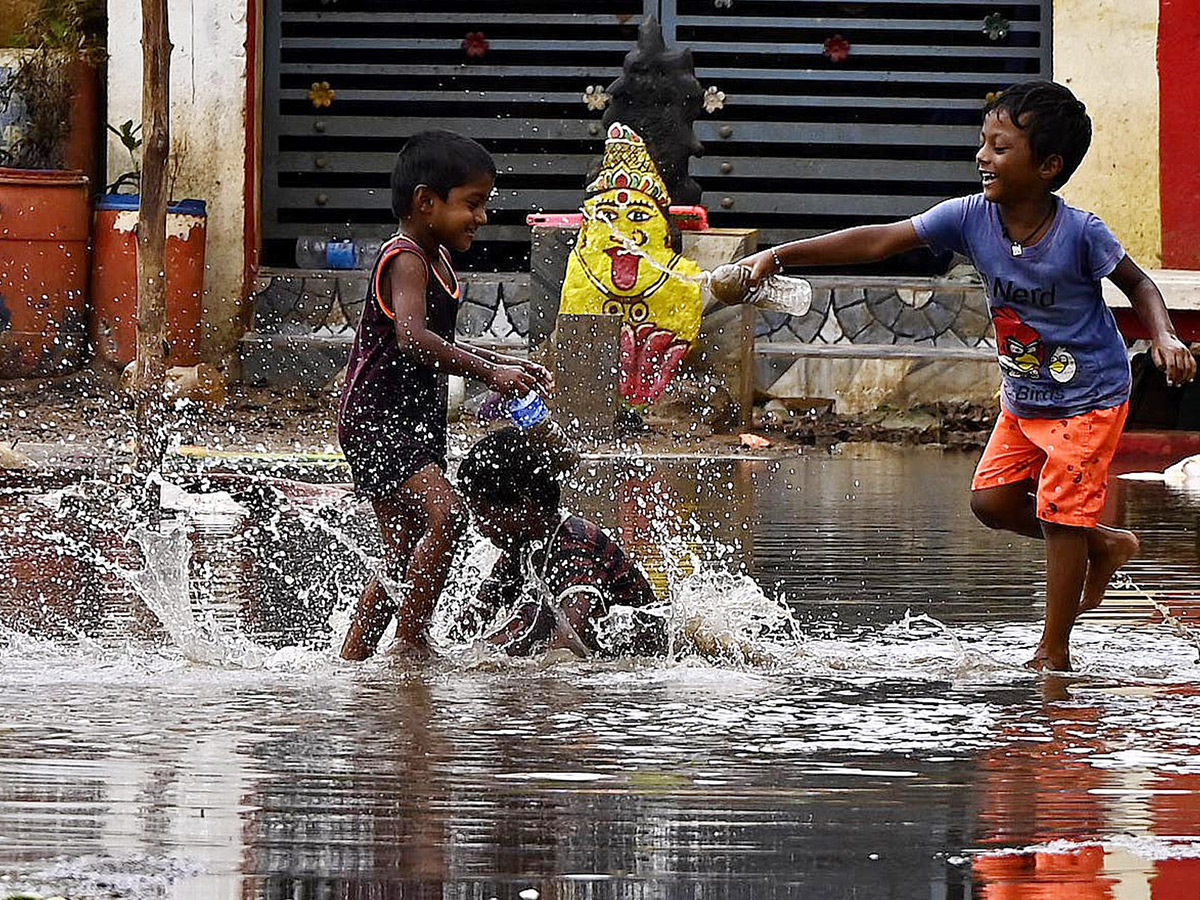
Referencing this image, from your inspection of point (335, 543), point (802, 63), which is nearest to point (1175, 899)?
point (335, 543)

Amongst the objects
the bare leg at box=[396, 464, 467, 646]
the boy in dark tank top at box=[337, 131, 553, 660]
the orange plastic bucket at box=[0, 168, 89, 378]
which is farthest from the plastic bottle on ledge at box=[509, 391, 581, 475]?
the orange plastic bucket at box=[0, 168, 89, 378]

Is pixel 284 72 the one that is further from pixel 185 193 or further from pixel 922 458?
pixel 922 458

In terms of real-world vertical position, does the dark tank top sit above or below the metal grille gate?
below

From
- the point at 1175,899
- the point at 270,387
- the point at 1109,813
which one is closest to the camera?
the point at 1175,899

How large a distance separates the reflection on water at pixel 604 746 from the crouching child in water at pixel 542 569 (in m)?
0.15

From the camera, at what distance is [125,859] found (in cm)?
324

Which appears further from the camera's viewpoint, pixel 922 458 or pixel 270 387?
pixel 270 387

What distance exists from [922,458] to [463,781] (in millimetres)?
7781

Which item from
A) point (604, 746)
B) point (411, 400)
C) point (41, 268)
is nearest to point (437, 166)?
point (411, 400)

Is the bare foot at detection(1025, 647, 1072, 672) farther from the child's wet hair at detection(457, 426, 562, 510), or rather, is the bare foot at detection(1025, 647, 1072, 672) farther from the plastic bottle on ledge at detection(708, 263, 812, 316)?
the child's wet hair at detection(457, 426, 562, 510)

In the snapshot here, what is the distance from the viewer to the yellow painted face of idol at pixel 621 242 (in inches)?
463

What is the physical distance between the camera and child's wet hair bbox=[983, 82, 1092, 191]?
17.6 feet

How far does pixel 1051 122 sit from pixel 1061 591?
1.18 meters

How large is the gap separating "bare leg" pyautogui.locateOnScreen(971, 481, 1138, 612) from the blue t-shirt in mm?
255
